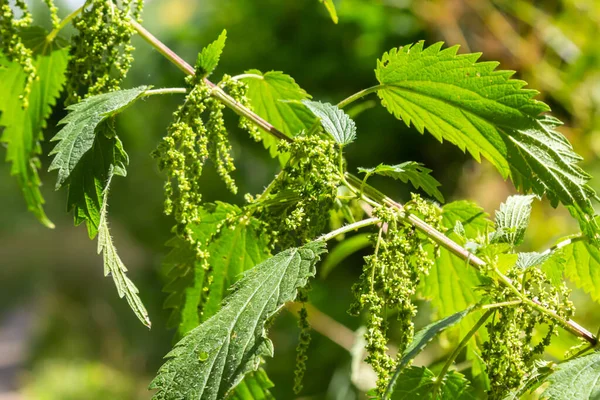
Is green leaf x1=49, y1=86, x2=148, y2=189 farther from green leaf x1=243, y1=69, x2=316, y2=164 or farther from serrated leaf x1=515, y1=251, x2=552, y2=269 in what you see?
serrated leaf x1=515, y1=251, x2=552, y2=269

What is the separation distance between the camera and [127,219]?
3.88m

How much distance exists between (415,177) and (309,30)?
222 cm

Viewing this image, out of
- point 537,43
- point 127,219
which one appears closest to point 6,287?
point 127,219

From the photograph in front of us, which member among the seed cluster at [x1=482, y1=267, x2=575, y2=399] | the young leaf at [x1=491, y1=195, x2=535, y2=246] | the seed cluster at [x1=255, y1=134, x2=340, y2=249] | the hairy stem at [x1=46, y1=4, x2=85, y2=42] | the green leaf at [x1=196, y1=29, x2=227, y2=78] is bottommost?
the seed cluster at [x1=482, y1=267, x2=575, y2=399]

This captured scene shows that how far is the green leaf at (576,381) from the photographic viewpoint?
0.54 meters

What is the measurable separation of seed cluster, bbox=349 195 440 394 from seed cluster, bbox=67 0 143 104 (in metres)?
0.34

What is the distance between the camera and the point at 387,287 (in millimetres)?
597

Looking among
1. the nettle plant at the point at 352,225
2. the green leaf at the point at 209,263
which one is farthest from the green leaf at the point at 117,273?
the green leaf at the point at 209,263

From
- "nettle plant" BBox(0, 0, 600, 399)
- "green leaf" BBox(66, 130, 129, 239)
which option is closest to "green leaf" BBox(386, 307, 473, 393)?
"nettle plant" BBox(0, 0, 600, 399)

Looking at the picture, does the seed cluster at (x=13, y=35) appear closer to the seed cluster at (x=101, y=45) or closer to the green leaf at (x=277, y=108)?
the seed cluster at (x=101, y=45)

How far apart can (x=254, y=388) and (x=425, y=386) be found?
232 millimetres

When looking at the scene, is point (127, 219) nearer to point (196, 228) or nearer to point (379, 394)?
point (196, 228)

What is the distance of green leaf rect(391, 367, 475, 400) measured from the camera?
686 mm

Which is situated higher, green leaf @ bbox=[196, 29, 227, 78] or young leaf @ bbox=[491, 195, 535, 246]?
green leaf @ bbox=[196, 29, 227, 78]
